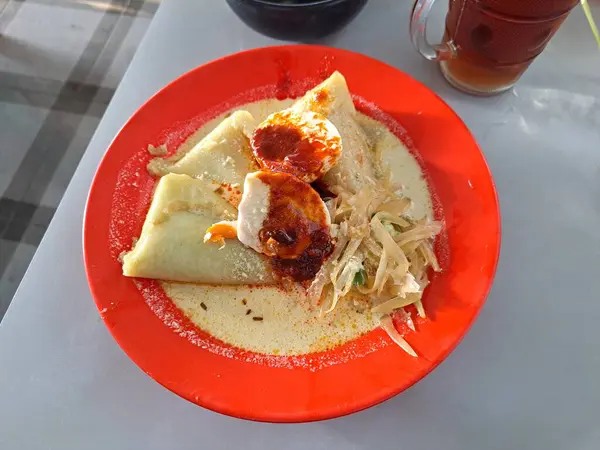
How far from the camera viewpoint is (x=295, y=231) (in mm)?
1207

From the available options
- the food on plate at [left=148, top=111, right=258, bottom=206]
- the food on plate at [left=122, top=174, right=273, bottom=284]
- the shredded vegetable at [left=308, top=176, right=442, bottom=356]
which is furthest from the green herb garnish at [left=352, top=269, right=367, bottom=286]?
the food on plate at [left=148, top=111, right=258, bottom=206]

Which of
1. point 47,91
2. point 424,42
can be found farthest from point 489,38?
point 47,91

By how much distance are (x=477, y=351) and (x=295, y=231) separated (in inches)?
21.6

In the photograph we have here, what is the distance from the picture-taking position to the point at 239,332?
1.19 meters

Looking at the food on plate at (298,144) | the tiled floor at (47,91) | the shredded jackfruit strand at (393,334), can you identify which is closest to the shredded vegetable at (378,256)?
the shredded jackfruit strand at (393,334)

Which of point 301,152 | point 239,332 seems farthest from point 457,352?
point 301,152

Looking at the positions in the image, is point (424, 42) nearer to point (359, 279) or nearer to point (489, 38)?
point (489, 38)

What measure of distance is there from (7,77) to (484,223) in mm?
2128

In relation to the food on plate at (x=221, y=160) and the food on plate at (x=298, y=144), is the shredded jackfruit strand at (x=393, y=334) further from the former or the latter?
the food on plate at (x=221, y=160)

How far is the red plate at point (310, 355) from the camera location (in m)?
1.09

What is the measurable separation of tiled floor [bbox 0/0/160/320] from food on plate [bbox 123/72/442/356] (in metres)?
0.78

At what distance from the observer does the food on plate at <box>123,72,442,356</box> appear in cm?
120

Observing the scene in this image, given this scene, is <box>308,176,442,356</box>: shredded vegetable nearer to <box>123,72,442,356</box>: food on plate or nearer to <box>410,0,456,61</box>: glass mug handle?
<box>123,72,442,356</box>: food on plate

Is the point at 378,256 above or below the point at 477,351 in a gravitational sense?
above
